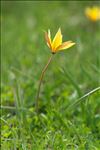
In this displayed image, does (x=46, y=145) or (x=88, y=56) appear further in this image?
(x=88, y=56)

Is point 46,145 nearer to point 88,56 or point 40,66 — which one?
point 40,66

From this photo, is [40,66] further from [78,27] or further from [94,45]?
[78,27]

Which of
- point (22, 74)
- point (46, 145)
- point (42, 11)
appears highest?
point (42, 11)

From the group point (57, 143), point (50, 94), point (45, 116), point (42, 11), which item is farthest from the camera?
point (42, 11)

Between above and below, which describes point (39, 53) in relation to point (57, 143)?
above

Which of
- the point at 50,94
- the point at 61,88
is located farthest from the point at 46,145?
the point at 61,88

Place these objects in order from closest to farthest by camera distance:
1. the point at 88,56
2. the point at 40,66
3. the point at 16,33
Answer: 1. the point at 40,66
2. the point at 88,56
3. the point at 16,33
